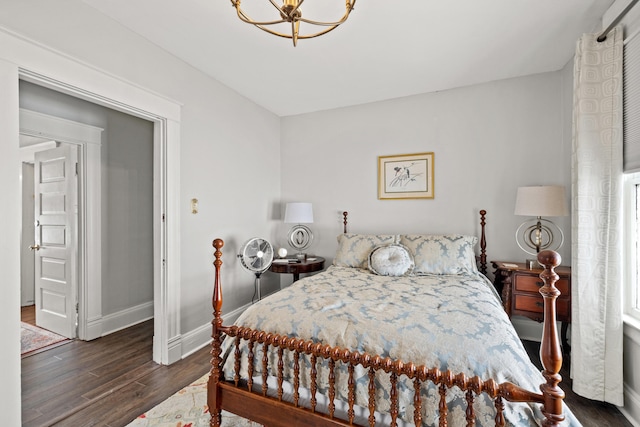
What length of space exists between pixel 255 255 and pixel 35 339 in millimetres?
2412

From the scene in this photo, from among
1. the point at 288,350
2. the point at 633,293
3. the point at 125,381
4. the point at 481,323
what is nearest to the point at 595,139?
the point at 633,293

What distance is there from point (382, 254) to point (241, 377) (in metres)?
1.63

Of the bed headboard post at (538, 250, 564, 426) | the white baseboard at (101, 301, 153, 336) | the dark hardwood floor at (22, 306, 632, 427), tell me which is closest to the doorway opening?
the white baseboard at (101, 301, 153, 336)

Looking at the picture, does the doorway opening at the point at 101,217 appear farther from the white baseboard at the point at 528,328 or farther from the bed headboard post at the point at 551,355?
the white baseboard at the point at 528,328

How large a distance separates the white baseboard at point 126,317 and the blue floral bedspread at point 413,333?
7.47 feet

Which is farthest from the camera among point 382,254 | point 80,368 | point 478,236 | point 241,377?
point 478,236

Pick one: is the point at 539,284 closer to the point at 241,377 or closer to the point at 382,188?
the point at 382,188

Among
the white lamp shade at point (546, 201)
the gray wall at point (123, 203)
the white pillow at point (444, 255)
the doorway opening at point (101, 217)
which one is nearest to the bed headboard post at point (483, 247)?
the white pillow at point (444, 255)

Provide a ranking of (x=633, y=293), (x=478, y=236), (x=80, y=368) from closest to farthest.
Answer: (x=633, y=293)
(x=80, y=368)
(x=478, y=236)

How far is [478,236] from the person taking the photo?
129 inches

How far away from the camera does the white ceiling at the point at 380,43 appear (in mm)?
2072

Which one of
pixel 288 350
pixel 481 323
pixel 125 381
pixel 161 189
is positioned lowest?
pixel 125 381

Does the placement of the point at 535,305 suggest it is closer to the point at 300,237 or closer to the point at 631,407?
the point at 631,407

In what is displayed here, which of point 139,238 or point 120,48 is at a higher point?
point 120,48
